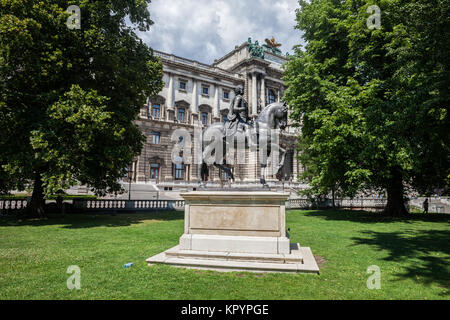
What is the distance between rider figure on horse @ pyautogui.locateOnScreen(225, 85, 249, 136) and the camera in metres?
9.33

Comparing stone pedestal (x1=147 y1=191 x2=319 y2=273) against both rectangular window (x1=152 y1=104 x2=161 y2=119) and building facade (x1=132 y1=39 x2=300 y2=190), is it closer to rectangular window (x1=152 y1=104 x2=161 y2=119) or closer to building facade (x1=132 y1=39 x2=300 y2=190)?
building facade (x1=132 y1=39 x2=300 y2=190)

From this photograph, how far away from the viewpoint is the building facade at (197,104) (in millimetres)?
43031

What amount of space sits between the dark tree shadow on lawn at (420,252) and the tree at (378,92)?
15.5ft

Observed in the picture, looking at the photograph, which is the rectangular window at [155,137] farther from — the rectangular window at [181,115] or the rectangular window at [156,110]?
the rectangular window at [181,115]

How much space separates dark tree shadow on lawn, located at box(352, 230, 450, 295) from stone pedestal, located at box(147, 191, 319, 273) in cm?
251

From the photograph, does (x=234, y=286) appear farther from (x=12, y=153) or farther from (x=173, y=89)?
(x=173, y=89)

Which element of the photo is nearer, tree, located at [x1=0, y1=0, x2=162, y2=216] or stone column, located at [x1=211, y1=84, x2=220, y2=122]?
tree, located at [x1=0, y1=0, x2=162, y2=216]

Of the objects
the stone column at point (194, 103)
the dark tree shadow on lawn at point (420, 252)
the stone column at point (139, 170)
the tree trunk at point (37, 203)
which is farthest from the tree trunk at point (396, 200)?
the stone column at point (194, 103)

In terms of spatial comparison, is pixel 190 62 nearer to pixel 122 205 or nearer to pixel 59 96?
pixel 122 205

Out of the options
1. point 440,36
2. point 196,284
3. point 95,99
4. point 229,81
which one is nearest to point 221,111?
point 229,81

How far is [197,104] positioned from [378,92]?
34.8 metres

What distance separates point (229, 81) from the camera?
5312 cm

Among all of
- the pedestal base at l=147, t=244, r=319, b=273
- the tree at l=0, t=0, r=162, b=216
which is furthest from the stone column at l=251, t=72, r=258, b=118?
the pedestal base at l=147, t=244, r=319, b=273

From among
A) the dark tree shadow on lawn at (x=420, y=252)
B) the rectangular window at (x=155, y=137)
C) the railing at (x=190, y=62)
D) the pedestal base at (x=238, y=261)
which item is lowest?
the dark tree shadow on lawn at (x=420, y=252)
